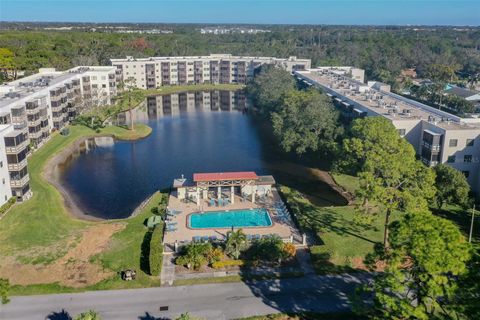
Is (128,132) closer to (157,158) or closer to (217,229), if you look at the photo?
(157,158)

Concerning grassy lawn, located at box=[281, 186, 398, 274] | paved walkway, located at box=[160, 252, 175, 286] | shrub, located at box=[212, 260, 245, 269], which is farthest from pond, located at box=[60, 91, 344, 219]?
shrub, located at box=[212, 260, 245, 269]

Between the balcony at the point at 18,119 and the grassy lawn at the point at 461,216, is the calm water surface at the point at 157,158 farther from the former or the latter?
the grassy lawn at the point at 461,216

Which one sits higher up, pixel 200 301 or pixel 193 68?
pixel 193 68

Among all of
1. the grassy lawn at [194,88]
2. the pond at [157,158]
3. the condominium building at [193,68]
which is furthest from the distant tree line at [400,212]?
the condominium building at [193,68]

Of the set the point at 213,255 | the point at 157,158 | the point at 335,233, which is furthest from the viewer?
the point at 157,158

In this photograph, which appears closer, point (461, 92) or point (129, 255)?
point (129, 255)

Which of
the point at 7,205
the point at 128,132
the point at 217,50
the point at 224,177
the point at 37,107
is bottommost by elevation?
the point at 7,205

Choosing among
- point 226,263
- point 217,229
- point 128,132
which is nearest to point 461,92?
point 128,132

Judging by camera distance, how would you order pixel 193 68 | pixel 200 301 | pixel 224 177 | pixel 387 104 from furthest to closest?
pixel 193 68
pixel 387 104
pixel 224 177
pixel 200 301

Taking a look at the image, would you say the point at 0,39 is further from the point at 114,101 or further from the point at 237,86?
the point at 237,86
